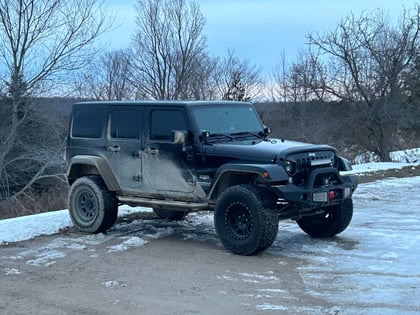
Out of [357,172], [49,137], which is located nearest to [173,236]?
[357,172]

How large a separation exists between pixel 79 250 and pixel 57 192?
37.0 ft

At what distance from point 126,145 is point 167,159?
2.44ft

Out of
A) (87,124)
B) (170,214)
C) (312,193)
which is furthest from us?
(170,214)

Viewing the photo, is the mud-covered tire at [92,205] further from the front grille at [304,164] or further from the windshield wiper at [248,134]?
the front grille at [304,164]

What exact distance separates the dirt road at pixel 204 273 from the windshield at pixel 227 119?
5.01 feet

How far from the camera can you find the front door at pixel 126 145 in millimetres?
8625

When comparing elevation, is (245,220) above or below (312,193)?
below

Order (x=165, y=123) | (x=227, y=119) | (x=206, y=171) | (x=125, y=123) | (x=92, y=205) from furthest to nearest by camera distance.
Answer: (x=92, y=205), (x=125, y=123), (x=227, y=119), (x=165, y=123), (x=206, y=171)

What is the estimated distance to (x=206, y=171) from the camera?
26.2 ft

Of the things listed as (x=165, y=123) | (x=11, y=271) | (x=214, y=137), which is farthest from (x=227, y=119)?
(x=11, y=271)

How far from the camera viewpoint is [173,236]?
29.0ft

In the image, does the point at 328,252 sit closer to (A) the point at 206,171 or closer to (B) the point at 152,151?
(A) the point at 206,171

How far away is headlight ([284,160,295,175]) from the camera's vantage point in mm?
7487

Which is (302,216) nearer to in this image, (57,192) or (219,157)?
(219,157)
